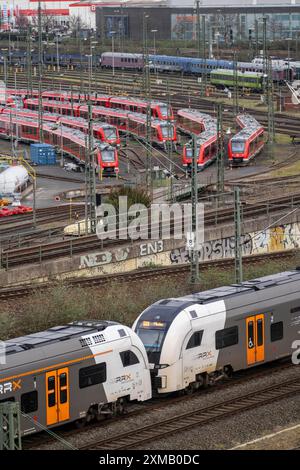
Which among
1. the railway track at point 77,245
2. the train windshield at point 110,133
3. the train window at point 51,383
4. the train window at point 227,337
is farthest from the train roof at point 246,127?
the train window at point 51,383

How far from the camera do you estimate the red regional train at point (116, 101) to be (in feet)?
313

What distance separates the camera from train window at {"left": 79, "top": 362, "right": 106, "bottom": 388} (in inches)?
1024

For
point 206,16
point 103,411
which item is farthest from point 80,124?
point 206,16

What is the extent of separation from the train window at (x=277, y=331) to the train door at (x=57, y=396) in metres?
7.21

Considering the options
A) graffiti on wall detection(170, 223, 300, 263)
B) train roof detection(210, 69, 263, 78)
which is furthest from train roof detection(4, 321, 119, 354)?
train roof detection(210, 69, 263, 78)

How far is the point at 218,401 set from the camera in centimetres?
2811

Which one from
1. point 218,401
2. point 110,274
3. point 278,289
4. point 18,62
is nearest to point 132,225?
point 110,274

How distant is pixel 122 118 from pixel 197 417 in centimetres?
6968

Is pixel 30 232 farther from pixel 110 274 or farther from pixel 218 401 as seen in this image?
pixel 218 401

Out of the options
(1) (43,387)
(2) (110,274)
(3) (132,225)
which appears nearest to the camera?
(1) (43,387)

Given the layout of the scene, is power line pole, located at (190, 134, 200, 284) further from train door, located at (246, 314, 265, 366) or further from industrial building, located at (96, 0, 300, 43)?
industrial building, located at (96, 0, 300, 43)

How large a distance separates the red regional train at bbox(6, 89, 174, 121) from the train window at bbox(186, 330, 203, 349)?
200 feet
